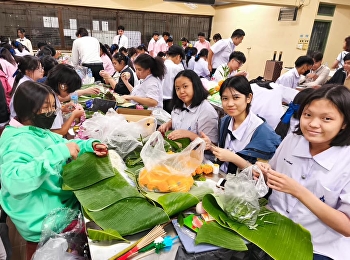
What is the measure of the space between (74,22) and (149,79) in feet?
22.9

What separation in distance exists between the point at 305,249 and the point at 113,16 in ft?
31.5

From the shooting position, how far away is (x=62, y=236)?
1276 millimetres

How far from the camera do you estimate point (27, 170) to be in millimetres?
1165

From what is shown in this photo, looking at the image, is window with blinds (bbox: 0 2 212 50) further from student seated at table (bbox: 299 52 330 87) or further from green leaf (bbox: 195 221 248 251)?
green leaf (bbox: 195 221 248 251)

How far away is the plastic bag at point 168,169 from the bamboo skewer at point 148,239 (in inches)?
10.9

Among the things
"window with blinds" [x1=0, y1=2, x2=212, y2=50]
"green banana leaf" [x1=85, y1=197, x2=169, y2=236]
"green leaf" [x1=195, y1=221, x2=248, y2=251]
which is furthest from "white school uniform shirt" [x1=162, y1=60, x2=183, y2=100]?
"window with blinds" [x1=0, y1=2, x2=212, y2=50]

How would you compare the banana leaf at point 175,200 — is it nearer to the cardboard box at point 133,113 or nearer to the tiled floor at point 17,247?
the cardboard box at point 133,113

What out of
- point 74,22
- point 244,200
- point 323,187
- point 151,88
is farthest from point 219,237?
point 74,22

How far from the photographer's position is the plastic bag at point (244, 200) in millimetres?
1127

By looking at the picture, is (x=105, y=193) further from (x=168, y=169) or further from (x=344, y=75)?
(x=344, y=75)

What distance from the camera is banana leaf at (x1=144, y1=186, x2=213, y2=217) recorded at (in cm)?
119

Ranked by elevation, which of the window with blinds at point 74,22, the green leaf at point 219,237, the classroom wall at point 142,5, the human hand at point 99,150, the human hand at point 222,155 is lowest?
the green leaf at point 219,237

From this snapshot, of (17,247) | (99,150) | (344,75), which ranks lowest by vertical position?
(17,247)

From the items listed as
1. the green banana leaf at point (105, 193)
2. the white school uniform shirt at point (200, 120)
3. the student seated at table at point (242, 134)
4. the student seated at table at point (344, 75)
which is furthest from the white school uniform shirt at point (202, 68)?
the green banana leaf at point (105, 193)
